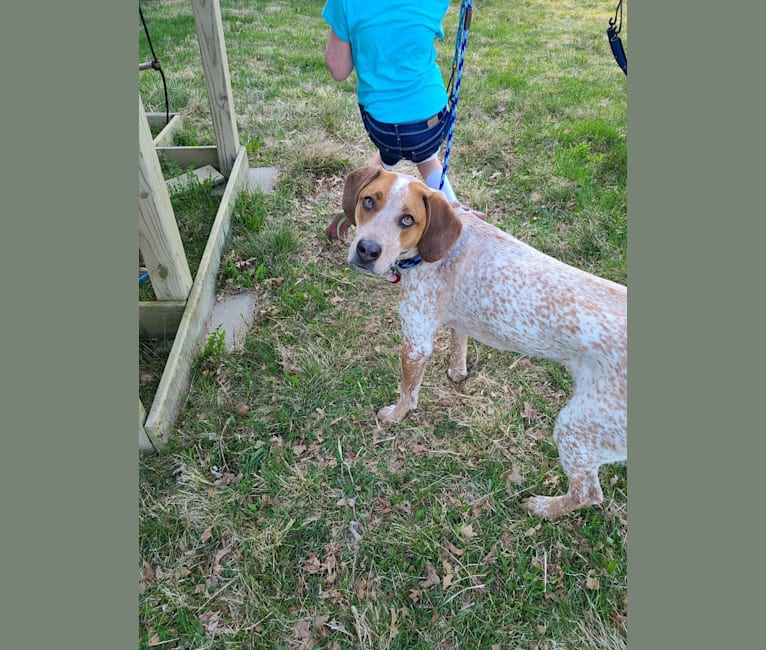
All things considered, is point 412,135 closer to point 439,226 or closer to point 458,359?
point 439,226

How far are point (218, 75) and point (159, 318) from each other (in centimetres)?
265

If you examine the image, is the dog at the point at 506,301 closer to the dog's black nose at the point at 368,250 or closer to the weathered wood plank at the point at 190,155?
the dog's black nose at the point at 368,250

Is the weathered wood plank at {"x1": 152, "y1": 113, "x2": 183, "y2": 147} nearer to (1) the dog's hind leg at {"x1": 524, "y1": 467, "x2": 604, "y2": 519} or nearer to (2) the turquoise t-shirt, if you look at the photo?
(2) the turquoise t-shirt

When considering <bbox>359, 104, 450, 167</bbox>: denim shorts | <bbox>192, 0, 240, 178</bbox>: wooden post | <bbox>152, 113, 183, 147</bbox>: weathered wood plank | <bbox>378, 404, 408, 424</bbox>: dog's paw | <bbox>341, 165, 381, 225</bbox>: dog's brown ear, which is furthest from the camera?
<bbox>152, 113, 183, 147</bbox>: weathered wood plank

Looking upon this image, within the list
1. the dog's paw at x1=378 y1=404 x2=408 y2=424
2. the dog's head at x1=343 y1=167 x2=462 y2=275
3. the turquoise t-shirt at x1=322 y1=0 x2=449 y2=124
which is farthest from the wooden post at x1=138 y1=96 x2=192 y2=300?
the dog's paw at x1=378 y1=404 x2=408 y2=424

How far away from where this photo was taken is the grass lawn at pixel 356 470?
2.63m

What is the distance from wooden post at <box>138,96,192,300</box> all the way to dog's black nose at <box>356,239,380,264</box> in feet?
4.46

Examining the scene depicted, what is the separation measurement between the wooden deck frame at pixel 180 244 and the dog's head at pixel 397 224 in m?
1.32

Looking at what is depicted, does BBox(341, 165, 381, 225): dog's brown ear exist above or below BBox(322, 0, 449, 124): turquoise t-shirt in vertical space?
below

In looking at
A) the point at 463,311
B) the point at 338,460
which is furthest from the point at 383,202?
the point at 338,460

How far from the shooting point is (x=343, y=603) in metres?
2.66

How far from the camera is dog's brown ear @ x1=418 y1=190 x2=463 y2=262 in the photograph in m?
2.82

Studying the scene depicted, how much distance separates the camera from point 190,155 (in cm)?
561

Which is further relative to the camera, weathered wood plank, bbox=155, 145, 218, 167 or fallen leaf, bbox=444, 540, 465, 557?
weathered wood plank, bbox=155, 145, 218, 167
